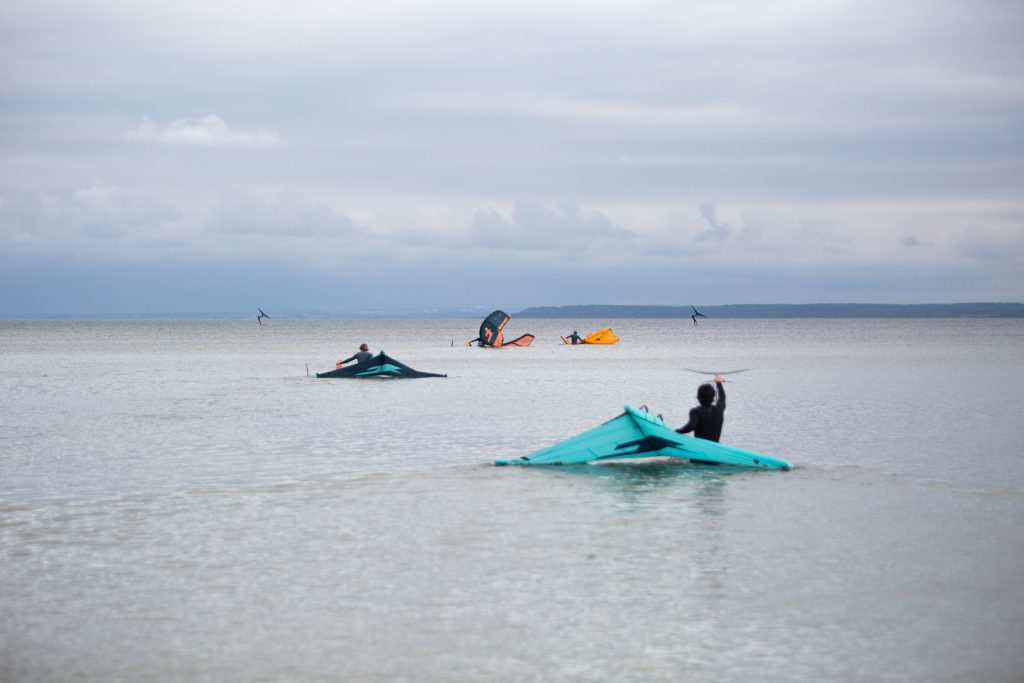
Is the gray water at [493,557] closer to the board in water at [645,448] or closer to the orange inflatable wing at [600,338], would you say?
the board in water at [645,448]

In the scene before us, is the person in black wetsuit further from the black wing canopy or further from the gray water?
the black wing canopy

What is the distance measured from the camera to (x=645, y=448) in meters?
18.5

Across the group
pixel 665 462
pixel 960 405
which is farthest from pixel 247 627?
pixel 960 405

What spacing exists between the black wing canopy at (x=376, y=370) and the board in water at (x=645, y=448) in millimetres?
25891

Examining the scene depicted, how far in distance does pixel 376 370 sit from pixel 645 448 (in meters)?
27.4

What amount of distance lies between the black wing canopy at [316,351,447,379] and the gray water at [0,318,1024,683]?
18.3m

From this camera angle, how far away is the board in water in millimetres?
18359

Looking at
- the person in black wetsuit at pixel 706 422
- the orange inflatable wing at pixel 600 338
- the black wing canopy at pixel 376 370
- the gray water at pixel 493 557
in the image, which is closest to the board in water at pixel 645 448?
the person in black wetsuit at pixel 706 422

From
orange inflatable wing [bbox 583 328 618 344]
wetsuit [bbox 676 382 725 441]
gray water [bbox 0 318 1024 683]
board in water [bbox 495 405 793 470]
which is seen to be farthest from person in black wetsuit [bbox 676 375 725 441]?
orange inflatable wing [bbox 583 328 618 344]

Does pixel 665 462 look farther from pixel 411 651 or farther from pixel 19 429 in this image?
pixel 19 429

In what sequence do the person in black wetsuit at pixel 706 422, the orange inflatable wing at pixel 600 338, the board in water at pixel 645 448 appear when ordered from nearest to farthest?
the board in water at pixel 645 448 < the person in black wetsuit at pixel 706 422 < the orange inflatable wing at pixel 600 338

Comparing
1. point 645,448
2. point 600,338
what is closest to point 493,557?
point 645,448

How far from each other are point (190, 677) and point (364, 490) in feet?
28.4

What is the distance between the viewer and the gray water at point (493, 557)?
8180mm
